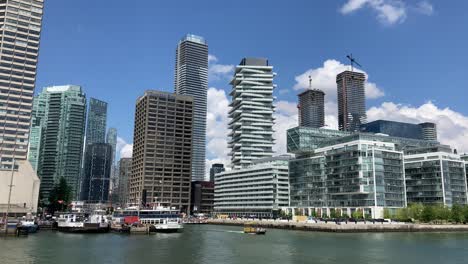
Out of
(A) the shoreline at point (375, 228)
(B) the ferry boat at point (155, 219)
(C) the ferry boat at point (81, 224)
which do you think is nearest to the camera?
(C) the ferry boat at point (81, 224)

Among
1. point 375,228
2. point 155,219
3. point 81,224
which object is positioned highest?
point 155,219

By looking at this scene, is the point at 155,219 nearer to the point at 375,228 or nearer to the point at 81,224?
the point at 81,224

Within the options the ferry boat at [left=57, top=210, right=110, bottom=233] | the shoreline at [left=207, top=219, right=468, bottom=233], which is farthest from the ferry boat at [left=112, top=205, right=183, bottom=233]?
the shoreline at [left=207, top=219, right=468, bottom=233]

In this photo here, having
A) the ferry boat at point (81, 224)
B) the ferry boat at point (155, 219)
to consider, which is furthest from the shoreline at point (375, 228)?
the ferry boat at point (81, 224)

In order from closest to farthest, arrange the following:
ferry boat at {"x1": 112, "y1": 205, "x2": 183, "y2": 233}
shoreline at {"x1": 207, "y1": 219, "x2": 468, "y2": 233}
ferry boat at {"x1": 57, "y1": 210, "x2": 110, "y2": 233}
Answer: ferry boat at {"x1": 57, "y1": 210, "x2": 110, "y2": 233}, ferry boat at {"x1": 112, "y1": 205, "x2": 183, "y2": 233}, shoreline at {"x1": 207, "y1": 219, "x2": 468, "y2": 233}

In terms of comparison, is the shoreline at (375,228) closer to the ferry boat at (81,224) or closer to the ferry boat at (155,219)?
the ferry boat at (155,219)

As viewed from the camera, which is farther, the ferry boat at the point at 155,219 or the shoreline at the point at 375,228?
the shoreline at the point at 375,228

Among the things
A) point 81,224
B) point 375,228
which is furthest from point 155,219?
point 375,228

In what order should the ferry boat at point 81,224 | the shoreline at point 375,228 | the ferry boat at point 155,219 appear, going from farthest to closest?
the shoreline at point 375,228 → the ferry boat at point 155,219 → the ferry boat at point 81,224

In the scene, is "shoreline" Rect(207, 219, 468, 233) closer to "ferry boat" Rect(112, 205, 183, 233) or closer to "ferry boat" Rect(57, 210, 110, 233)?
"ferry boat" Rect(112, 205, 183, 233)

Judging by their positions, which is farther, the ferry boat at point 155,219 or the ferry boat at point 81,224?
the ferry boat at point 155,219

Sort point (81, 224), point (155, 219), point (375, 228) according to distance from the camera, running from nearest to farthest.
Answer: point (81, 224) < point (155, 219) < point (375, 228)

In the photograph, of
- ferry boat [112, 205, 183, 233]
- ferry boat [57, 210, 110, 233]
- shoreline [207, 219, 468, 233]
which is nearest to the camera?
ferry boat [57, 210, 110, 233]

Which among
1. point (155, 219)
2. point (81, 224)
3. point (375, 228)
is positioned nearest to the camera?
point (81, 224)
